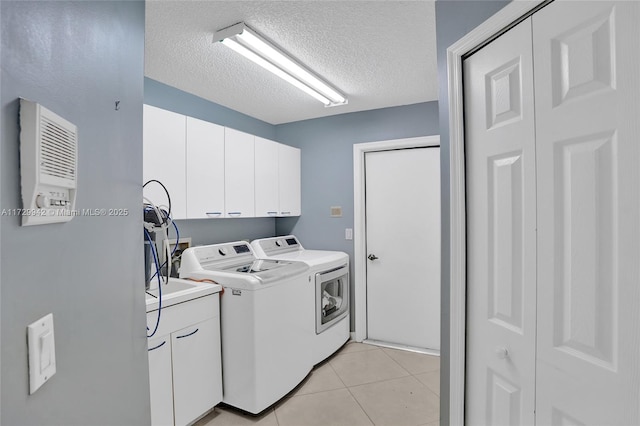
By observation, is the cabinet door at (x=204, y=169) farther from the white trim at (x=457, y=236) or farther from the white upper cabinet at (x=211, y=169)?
the white trim at (x=457, y=236)

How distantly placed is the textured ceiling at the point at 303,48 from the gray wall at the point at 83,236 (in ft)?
2.45

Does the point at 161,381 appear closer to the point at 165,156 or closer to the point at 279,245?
the point at 165,156

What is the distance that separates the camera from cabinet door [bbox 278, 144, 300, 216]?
132 inches

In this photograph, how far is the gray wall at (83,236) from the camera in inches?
21.2

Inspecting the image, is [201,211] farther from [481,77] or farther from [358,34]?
[481,77]

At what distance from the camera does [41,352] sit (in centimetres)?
59

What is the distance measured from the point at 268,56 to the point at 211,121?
1.18 m

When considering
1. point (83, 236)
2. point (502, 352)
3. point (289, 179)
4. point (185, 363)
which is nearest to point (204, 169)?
point (289, 179)

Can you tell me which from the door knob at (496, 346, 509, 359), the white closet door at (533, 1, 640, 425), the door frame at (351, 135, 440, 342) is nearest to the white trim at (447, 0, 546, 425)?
the door knob at (496, 346, 509, 359)

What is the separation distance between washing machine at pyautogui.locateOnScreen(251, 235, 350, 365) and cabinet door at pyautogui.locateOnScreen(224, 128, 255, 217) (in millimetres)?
430

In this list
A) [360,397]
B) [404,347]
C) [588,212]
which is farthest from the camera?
[404,347]

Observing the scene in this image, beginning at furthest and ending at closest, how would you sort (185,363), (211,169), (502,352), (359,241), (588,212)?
(359,241) < (211,169) < (185,363) < (502,352) < (588,212)

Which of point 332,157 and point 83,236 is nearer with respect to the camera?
point 83,236

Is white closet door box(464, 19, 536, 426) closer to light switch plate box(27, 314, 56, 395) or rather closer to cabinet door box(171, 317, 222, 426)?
light switch plate box(27, 314, 56, 395)
